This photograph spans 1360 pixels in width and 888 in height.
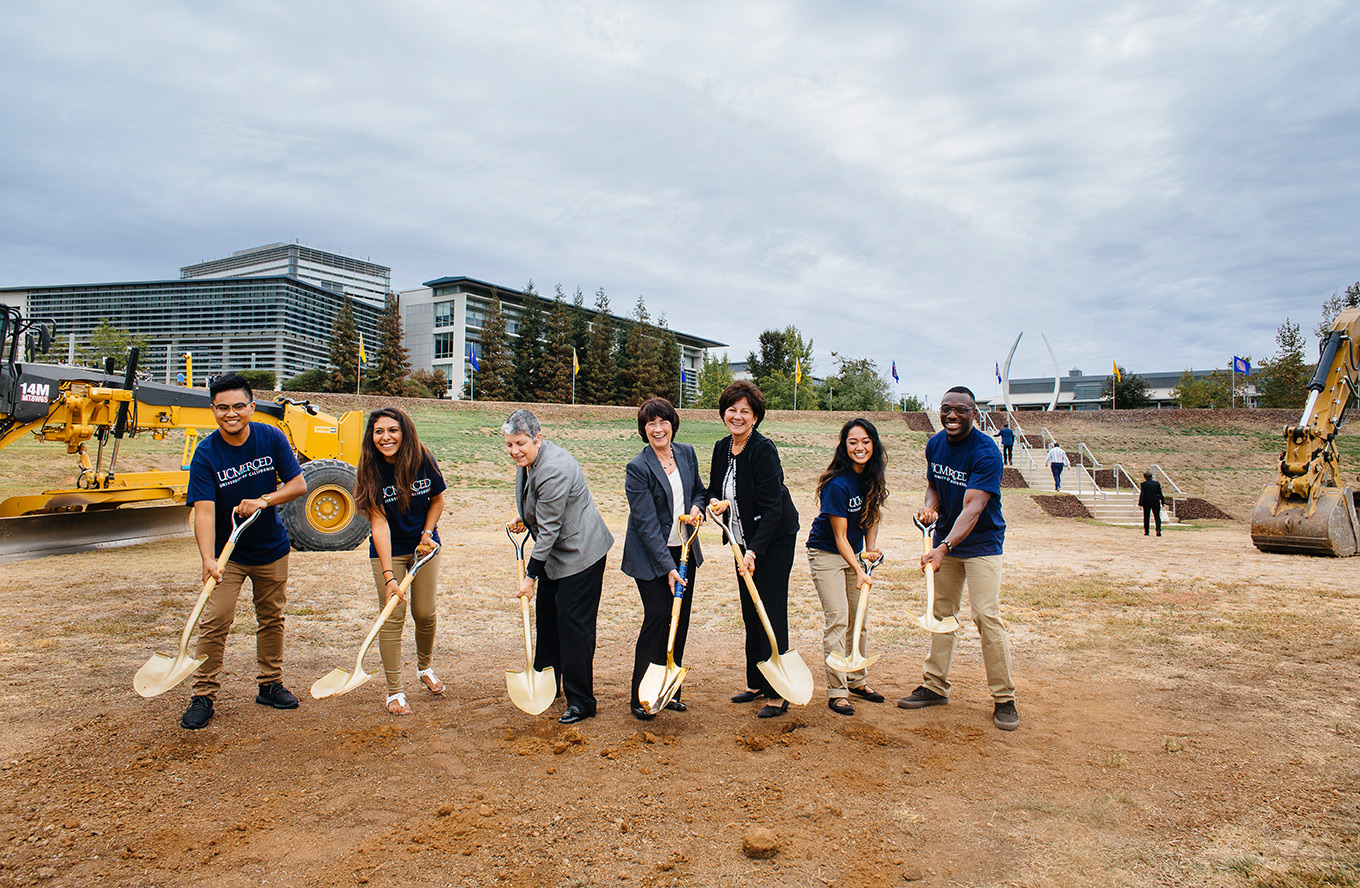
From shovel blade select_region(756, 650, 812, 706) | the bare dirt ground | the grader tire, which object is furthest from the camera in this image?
the grader tire

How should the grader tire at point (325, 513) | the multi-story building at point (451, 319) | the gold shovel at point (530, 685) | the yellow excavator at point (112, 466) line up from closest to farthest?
the gold shovel at point (530, 685)
the yellow excavator at point (112, 466)
the grader tire at point (325, 513)
the multi-story building at point (451, 319)

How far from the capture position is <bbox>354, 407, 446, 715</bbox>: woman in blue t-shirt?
15.1 ft

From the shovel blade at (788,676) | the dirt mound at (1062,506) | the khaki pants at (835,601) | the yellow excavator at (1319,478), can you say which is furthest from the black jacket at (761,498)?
the dirt mound at (1062,506)

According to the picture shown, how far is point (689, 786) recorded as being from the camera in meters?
3.66

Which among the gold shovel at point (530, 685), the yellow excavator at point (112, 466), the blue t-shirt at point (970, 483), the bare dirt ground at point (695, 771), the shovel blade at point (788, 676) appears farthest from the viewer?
the yellow excavator at point (112, 466)

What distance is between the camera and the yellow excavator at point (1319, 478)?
12000 mm

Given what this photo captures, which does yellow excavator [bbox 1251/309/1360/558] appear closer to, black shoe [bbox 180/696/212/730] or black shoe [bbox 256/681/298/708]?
black shoe [bbox 256/681/298/708]

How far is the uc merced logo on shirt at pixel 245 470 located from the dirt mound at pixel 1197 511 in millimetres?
22478

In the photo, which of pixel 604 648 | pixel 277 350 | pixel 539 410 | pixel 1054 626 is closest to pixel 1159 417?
pixel 539 410

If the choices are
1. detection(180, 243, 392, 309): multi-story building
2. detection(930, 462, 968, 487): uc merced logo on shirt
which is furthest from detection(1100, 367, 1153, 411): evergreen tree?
detection(180, 243, 392, 309): multi-story building

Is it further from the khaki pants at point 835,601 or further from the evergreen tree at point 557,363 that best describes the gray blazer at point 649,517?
the evergreen tree at point 557,363

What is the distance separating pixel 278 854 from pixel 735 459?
3086 millimetres

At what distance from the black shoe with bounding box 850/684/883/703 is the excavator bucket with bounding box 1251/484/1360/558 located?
11.1m

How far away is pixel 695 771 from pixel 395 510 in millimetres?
2357
